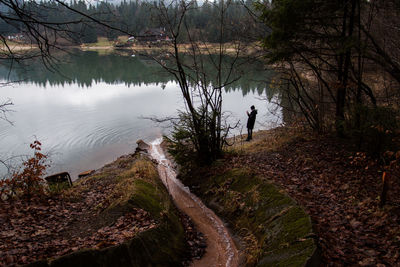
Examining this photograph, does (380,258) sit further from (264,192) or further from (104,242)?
(104,242)

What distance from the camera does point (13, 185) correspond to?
8.46 metres

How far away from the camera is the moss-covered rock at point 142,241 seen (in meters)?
5.09

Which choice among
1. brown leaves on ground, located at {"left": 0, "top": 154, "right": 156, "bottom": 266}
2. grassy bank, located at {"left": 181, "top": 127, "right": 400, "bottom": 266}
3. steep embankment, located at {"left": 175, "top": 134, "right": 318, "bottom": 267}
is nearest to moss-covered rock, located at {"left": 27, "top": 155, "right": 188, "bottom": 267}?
brown leaves on ground, located at {"left": 0, "top": 154, "right": 156, "bottom": 266}

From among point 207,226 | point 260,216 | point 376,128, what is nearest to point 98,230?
point 207,226

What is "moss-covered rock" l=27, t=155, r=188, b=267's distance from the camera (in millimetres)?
5094

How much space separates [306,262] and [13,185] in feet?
26.7

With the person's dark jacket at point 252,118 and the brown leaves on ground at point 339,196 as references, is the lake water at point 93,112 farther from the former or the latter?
the brown leaves on ground at point 339,196

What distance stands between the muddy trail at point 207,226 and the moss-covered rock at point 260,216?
11.6 inches

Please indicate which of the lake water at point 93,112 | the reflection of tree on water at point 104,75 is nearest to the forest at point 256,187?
the lake water at point 93,112

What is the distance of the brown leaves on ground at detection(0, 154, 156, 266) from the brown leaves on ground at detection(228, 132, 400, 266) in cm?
402

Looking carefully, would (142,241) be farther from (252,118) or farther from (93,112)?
(93,112)

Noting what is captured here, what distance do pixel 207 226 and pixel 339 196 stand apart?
3832mm

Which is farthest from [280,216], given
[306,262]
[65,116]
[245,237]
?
[65,116]

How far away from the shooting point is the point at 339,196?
7.12 metres
